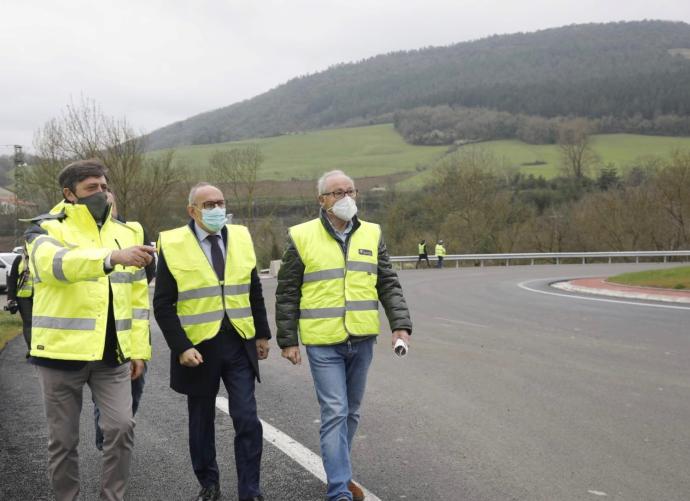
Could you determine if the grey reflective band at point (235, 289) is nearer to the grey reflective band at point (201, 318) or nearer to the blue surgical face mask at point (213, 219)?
the grey reflective band at point (201, 318)

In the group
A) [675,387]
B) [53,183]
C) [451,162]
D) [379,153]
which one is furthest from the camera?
[379,153]

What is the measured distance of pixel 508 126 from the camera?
10112 centimetres

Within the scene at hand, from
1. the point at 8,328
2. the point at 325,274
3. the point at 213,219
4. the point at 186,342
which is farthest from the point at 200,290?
the point at 8,328

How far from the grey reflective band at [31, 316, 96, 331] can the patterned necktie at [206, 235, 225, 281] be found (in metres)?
0.92

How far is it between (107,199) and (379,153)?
10169cm

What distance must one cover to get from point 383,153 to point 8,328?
92693 millimetres

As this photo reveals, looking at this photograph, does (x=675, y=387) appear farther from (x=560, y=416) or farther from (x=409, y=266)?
Result: (x=409, y=266)

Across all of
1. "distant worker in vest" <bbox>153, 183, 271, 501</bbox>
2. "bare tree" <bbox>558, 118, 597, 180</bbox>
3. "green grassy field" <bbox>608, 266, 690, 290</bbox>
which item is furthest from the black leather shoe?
"bare tree" <bbox>558, 118, 597, 180</bbox>

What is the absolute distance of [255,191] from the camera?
5369cm

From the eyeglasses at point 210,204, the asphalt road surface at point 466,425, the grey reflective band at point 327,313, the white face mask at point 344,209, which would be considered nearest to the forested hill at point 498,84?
the asphalt road surface at point 466,425

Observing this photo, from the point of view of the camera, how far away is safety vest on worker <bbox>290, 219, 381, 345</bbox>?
4625 mm

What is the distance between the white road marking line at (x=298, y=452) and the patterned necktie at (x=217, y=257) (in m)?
1.49

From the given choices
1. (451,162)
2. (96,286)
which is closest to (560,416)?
(96,286)

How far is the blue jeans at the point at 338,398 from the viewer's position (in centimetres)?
439
